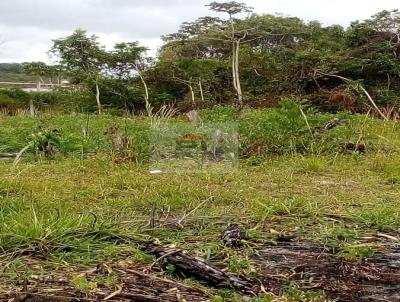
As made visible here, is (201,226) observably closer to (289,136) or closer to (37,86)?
(289,136)

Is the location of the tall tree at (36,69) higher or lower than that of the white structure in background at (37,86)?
higher

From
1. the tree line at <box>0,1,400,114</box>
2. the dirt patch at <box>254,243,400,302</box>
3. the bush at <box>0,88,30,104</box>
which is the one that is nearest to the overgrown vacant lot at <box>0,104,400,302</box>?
the dirt patch at <box>254,243,400,302</box>

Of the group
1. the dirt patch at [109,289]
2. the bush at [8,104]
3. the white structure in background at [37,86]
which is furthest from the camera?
the white structure in background at [37,86]

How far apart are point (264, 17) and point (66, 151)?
10.2 meters

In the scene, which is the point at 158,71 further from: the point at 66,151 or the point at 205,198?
the point at 205,198

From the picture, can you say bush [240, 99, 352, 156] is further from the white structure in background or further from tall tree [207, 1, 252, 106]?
the white structure in background

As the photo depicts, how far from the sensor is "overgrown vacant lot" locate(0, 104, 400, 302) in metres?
2.30

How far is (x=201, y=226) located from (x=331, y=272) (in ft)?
2.81

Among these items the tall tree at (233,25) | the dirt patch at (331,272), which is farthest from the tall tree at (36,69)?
the dirt patch at (331,272)

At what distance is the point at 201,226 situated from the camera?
3.17 metres

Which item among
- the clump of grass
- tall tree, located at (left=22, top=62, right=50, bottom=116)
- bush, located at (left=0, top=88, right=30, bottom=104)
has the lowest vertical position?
the clump of grass

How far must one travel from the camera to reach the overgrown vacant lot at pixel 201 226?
2301mm

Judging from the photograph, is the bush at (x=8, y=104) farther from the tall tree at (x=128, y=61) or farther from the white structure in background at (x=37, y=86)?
the tall tree at (x=128, y=61)

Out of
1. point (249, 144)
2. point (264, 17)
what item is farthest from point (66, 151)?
point (264, 17)
